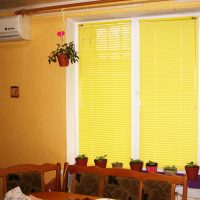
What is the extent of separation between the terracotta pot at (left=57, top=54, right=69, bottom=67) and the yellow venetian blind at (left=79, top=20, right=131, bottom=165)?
39cm

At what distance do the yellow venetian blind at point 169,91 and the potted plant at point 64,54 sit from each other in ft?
2.56

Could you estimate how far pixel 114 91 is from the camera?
3.38 m

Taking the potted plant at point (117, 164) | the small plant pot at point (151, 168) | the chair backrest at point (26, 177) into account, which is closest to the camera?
the chair backrest at point (26, 177)

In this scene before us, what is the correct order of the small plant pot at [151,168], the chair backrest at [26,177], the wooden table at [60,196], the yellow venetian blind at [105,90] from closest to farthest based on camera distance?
the wooden table at [60,196] < the chair backrest at [26,177] < the small plant pot at [151,168] < the yellow venetian blind at [105,90]

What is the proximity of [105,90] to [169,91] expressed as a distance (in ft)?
2.42

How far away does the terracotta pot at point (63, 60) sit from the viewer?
311cm

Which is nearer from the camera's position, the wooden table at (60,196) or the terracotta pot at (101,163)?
the wooden table at (60,196)

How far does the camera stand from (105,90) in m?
3.41

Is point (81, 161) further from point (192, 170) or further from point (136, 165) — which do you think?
point (192, 170)

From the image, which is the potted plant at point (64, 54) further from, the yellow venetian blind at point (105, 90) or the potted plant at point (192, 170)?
the potted plant at point (192, 170)

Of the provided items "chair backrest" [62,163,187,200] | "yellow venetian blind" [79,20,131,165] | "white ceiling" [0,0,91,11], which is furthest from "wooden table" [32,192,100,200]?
"white ceiling" [0,0,91,11]

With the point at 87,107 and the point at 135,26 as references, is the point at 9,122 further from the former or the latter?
the point at 135,26

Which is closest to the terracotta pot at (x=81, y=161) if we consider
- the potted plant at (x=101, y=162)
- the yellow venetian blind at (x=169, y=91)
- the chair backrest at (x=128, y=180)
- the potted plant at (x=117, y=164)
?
the potted plant at (x=101, y=162)

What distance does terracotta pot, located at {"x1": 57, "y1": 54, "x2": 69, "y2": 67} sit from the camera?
311 centimetres
